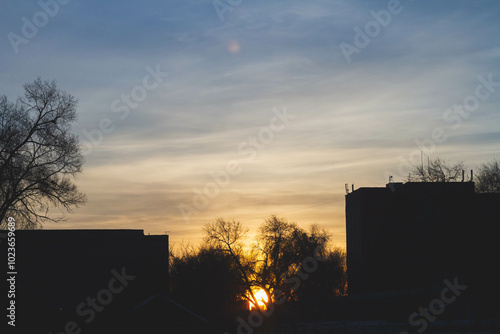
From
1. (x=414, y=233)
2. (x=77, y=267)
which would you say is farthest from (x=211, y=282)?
(x=77, y=267)

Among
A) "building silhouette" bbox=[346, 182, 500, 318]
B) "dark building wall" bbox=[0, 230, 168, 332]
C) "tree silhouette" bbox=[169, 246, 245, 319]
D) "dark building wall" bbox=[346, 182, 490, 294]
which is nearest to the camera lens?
"dark building wall" bbox=[0, 230, 168, 332]

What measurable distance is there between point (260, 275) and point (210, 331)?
4204cm

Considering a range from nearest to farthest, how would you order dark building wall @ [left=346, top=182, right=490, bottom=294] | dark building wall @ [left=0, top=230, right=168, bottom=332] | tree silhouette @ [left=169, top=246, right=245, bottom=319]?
1. dark building wall @ [left=0, top=230, right=168, bottom=332]
2. dark building wall @ [left=346, top=182, right=490, bottom=294]
3. tree silhouette @ [left=169, top=246, right=245, bottom=319]

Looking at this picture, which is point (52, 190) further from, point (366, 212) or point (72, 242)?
point (366, 212)

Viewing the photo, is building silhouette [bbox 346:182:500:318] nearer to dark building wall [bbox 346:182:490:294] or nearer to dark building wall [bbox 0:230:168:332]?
dark building wall [bbox 346:182:490:294]

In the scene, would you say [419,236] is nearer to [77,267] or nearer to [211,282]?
[211,282]

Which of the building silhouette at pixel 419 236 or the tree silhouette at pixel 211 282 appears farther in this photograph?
the tree silhouette at pixel 211 282

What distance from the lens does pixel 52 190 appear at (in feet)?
121

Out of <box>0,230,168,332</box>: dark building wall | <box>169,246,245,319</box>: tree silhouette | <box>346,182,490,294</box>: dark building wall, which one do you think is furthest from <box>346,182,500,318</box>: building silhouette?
<box>0,230,168,332</box>: dark building wall

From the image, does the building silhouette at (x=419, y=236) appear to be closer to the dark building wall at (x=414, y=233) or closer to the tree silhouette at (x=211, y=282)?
the dark building wall at (x=414, y=233)

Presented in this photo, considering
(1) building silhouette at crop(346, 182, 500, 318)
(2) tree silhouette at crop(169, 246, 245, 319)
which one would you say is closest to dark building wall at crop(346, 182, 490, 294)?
(1) building silhouette at crop(346, 182, 500, 318)

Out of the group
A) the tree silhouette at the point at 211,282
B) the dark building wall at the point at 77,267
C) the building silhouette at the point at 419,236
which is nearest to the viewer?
the dark building wall at the point at 77,267

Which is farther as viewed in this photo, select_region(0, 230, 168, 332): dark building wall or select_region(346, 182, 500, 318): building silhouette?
select_region(346, 182, 500, 318): building silhouette

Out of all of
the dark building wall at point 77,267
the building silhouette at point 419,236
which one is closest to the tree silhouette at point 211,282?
the building silhouette at point 419,236
